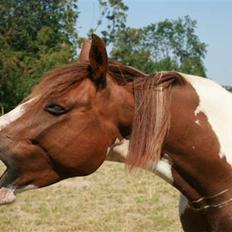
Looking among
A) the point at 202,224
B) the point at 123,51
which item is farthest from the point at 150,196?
the point at 123,51

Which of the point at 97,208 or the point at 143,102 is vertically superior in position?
the point at 143,102

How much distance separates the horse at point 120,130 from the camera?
2.14 meters

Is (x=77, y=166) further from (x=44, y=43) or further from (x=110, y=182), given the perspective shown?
(x=44, y=43)

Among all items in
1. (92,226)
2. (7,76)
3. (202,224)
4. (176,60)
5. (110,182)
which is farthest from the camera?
(176,60)

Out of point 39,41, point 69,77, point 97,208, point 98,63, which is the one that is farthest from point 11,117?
point 39,41

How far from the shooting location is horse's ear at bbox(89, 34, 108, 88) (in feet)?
6.89

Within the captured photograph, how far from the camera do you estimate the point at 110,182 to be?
8820 mm

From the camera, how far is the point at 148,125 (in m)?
2.17

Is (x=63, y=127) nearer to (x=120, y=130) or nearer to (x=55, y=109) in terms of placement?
(x=55, y=109)

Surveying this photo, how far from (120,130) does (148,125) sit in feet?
0.44

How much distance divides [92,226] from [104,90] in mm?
4137

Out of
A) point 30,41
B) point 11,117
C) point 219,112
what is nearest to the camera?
point 11,117

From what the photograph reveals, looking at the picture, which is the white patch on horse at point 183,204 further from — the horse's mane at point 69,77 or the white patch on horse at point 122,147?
the horse's mane at point 69,77

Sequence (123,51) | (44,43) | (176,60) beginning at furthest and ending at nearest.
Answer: (176,60) → (123,51) → (44,43)
